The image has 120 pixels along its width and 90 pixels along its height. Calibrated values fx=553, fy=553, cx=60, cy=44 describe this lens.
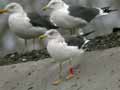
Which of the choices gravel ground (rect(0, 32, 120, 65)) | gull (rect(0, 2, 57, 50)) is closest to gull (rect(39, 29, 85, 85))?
gravel ground (rect(0, 32, 120, 65))

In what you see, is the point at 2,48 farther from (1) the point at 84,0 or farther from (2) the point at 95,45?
(2) the point at 95,45

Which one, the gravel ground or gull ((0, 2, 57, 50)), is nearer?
the gravel ground

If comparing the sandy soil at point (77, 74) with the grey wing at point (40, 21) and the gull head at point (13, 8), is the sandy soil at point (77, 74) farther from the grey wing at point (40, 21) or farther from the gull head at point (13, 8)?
the gull head at point (13, 8)

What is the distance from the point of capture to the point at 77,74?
8.76 metres

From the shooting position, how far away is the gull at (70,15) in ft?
33.6

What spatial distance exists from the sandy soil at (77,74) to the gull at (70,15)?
3.15ft

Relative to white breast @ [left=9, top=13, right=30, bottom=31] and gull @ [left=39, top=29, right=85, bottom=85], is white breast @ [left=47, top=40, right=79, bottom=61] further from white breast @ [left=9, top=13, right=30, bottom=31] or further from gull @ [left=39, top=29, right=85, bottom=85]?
white breast @ [left=9, top=13, right=30, bottom=31]

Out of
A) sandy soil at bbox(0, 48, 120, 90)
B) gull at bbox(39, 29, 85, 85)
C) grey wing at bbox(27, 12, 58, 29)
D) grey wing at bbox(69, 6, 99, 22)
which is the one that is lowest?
sandy soil at bbox(0, 48, 120, 90)

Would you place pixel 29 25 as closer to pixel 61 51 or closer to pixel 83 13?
pixel 83 13

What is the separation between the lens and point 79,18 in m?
10.3

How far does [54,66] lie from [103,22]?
4.82 m

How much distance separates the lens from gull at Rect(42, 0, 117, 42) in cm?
1024

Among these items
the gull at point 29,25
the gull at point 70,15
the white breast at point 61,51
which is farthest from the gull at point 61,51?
the gull at point 29,25

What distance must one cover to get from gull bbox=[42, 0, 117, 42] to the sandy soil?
0.96 m
